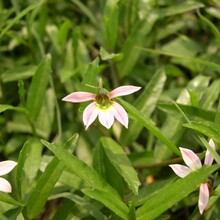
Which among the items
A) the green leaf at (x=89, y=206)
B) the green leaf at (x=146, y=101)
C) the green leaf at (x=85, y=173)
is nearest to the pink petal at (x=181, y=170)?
the green leaf at (x=85, y=173)

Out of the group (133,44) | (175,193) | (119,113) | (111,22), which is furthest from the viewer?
(133,44)

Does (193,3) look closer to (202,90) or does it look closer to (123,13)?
(123,13)

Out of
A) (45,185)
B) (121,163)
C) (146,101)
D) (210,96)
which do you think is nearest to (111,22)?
(146,101)

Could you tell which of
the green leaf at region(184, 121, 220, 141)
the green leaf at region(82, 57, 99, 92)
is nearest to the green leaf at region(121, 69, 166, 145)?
the green leaf at region(82, 57, 99, 92)

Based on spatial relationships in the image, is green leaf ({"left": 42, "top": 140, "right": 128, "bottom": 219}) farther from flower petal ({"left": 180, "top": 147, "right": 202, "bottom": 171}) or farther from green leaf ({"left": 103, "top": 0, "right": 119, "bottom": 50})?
green leaf ({"left": 103, "top": 0, "right": 119, "bottom": 50})

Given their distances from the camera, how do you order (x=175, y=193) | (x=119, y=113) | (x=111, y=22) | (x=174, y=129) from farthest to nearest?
(x=111, y=22) < (x=174, y=129) < (x=119, y=113) < (x=175, y=193)

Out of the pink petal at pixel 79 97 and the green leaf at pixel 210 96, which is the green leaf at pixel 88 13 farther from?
the pink petal at pixel 79 97

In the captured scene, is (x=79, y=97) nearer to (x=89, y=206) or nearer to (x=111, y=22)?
(x=89, y=206)
